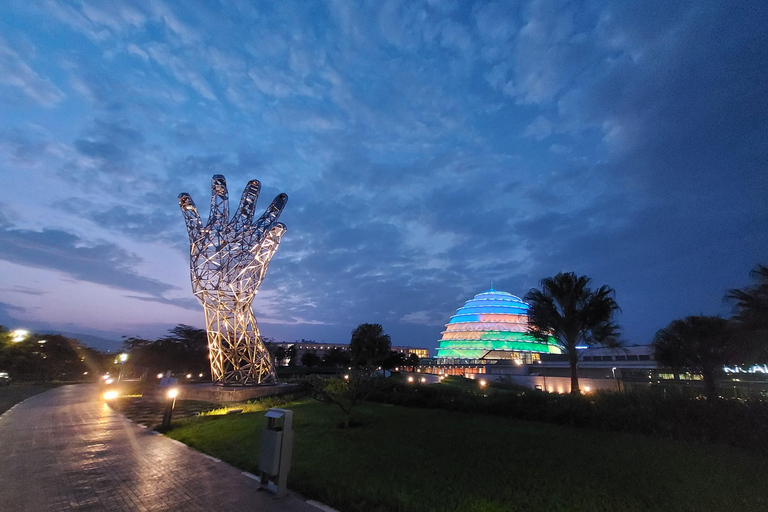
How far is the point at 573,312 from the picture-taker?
21359 mm

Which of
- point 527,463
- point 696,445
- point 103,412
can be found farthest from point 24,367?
point 696,445

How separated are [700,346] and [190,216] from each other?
112ft

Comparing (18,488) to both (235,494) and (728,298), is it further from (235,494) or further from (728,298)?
(728,298)

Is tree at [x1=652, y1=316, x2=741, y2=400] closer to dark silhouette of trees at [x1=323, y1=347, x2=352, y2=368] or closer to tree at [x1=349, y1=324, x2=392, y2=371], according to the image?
tree at [x1=349, y1=324, x2=392, y2=371]

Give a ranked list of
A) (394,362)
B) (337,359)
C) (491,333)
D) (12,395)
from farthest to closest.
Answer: (337,359) → (491,333) → (394,362) → (12,395)

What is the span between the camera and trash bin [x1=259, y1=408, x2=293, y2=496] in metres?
6.24

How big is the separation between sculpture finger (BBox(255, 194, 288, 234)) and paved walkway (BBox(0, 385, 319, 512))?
15.1 meters

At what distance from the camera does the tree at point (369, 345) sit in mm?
41256

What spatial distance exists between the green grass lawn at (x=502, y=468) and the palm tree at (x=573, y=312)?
1142 centimetres

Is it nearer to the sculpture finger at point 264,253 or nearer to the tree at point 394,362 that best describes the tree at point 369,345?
the tree at point 394,362

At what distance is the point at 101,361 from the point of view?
77.2 meters

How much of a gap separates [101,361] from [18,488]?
91.1 metres

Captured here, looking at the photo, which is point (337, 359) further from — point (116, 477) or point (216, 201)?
point (116, 477)

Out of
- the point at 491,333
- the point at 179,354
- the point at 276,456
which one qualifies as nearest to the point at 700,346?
the point at 276,456
